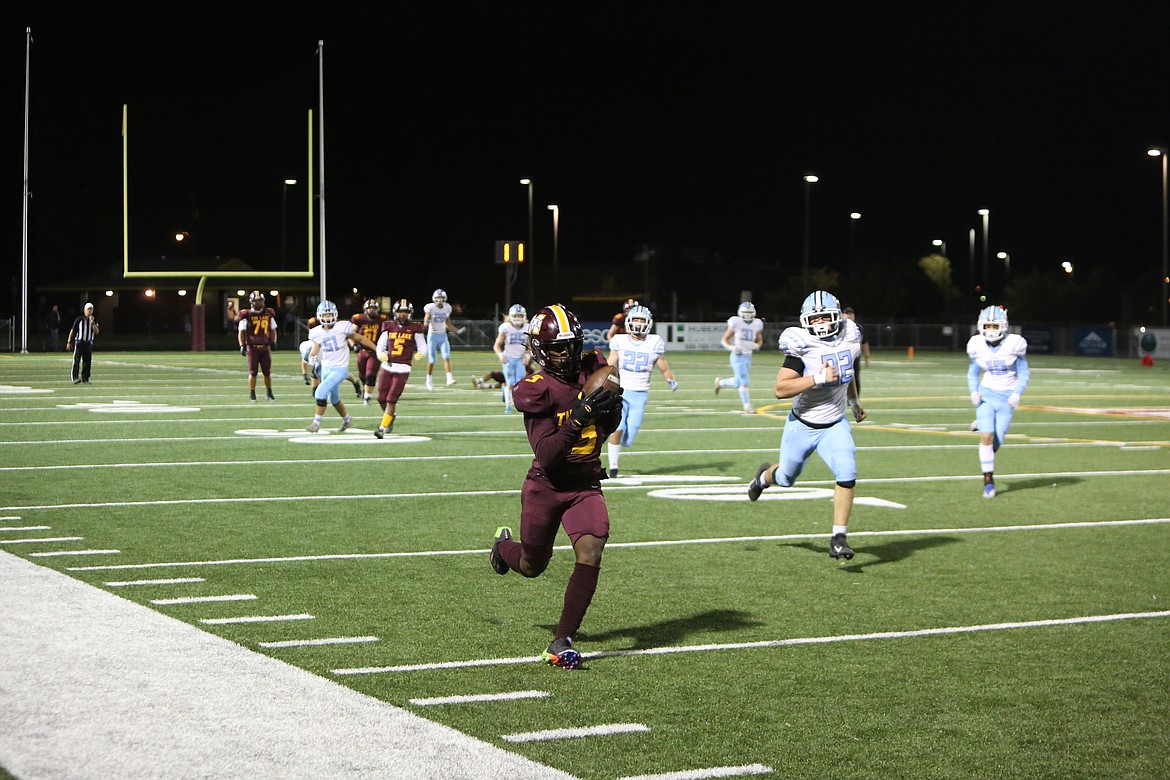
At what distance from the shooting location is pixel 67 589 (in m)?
7.95

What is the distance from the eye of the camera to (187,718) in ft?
17.8

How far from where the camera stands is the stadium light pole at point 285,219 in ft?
151

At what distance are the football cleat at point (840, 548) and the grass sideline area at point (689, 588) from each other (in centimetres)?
13

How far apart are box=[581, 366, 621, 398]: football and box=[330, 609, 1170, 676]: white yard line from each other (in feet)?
4.12

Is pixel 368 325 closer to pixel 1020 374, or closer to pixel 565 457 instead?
pixel 1020 374

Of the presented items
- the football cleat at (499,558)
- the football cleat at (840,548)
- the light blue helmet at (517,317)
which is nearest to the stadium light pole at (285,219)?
the light blue helmet at (517,317)

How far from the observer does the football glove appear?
627 cm

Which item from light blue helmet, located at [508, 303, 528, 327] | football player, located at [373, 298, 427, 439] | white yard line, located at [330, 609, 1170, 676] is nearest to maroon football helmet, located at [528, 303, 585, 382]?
white yard line, located at [330, 609, 1170, 676]

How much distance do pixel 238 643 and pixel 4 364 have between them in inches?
1385

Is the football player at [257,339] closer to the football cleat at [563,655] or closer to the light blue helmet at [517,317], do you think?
the light blue helmet at [517,317]

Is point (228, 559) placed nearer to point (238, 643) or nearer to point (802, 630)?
point (238, 643)

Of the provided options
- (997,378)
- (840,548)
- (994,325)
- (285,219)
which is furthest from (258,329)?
(285,219)

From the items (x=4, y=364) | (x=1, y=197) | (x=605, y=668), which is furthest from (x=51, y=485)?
(x=1, y=197)

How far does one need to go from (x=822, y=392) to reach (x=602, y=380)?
3791 mm
